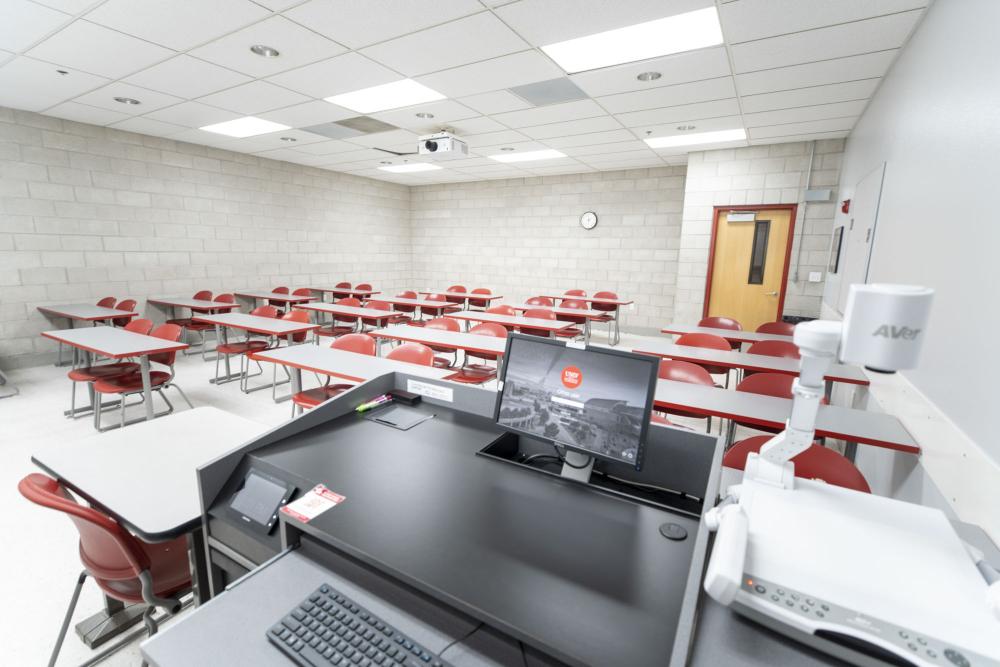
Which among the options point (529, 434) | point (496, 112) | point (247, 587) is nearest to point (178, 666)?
point (247, 587)

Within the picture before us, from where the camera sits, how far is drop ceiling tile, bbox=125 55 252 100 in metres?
3.52

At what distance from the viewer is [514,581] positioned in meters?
0.81

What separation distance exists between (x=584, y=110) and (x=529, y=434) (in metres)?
4.19

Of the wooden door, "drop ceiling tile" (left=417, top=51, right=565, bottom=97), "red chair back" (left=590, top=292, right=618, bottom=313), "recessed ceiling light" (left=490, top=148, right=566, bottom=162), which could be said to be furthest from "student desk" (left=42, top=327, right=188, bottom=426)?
the wooden door

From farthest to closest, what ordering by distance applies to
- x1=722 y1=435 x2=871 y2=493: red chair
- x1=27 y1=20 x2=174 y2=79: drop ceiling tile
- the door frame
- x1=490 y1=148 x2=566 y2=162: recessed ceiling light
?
x1=490 y1=148 x2=566 y2=162: recessed ceiling light → the door frame → x1=27 y1=20 x2=174 y2=79: drop ceiling tile → x1=722 y1=435 x2=871 y2=493: red chair

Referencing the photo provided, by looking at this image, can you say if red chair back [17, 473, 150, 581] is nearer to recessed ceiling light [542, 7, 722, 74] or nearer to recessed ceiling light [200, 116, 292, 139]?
recessed ceiling light [542, 7, 722, 74]

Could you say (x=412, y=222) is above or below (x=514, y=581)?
above

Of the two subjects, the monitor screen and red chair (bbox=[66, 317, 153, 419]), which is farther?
red chair (bbox=[66, 317, 153, 419])

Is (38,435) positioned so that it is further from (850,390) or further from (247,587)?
(850,390)

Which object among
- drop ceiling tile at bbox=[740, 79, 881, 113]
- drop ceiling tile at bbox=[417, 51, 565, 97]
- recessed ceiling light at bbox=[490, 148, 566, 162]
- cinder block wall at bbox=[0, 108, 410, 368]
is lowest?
cinder block wall at bbox=[0, 108, 410, 368]

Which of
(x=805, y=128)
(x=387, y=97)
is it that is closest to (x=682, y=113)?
(x=805, y=128)

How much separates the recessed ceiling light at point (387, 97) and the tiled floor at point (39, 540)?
3.04 metres

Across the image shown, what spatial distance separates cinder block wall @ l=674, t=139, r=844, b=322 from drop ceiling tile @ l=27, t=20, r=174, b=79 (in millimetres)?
6173

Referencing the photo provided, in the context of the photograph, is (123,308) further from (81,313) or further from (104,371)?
(104,371)
